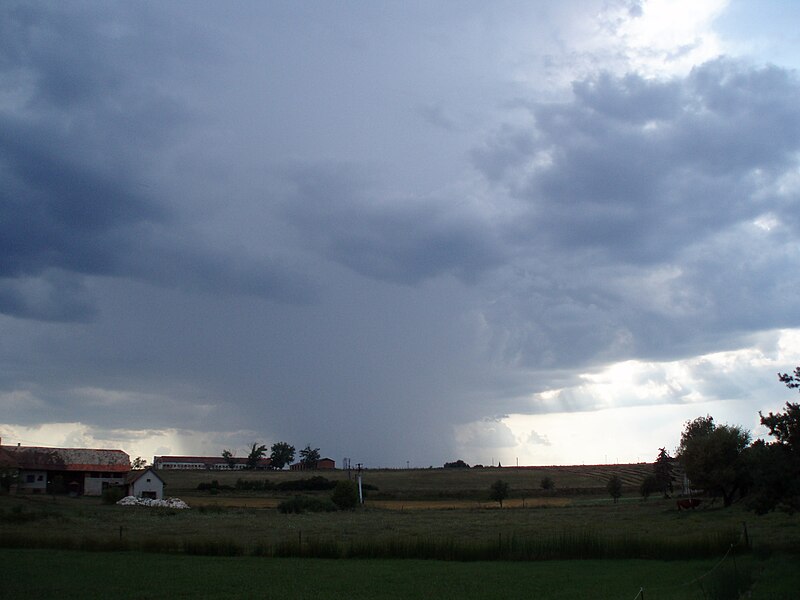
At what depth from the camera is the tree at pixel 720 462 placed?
55.6 m

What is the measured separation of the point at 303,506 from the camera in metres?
74.2

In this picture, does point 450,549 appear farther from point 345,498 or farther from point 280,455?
point 280,455

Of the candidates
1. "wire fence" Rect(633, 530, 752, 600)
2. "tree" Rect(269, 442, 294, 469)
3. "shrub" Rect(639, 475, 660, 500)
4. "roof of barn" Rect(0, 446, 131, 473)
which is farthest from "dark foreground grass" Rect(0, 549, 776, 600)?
"tree" Rect(269, 442, 294, 469)

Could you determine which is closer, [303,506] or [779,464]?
[779,464]

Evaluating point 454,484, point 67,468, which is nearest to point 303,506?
point 67,468

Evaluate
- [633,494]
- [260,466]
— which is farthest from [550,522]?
[260,466]

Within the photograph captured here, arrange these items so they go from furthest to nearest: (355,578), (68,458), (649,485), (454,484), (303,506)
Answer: (454,484), (68,458), (649,485), (303,506), (355,578)

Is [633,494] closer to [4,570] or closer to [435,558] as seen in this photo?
[435,558]

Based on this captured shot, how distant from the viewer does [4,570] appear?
27484mm

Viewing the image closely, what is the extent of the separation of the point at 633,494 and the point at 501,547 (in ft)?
231

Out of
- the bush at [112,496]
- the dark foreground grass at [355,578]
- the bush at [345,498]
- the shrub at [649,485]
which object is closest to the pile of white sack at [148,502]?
the bush at [112,496]

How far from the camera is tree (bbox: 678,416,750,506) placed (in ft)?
182

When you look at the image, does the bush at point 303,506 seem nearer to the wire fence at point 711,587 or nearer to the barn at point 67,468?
the barn at point 67,468

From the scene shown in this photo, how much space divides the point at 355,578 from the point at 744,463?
31.6 m
